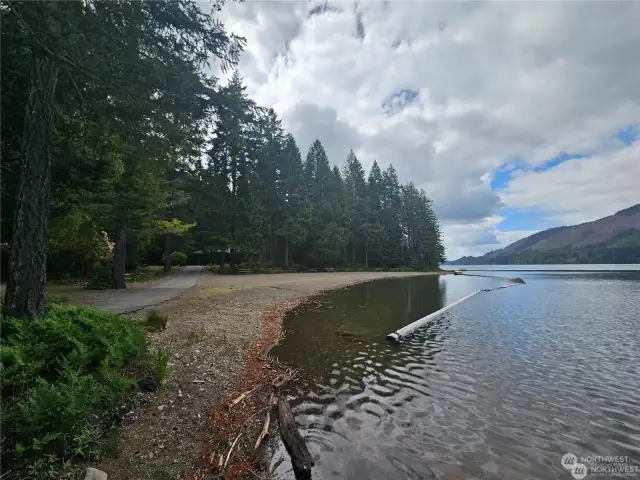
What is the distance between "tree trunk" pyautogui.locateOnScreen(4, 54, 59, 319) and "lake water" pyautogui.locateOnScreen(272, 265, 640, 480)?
5.17 metres

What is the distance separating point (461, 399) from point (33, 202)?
864 centimetres

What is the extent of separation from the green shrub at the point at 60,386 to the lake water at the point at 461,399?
2.27 metres

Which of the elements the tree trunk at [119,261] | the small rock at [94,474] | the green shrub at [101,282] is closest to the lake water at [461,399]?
the small rock at [94,474]

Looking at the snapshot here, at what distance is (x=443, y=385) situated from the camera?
22.4 feet

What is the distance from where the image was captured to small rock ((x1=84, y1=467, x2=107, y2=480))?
121 inches

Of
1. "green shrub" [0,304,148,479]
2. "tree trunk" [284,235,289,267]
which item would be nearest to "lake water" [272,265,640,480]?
"green shrub" [0,304,148,479]

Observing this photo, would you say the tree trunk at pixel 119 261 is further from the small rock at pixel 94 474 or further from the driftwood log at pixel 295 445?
the small rock at pixel 94 474

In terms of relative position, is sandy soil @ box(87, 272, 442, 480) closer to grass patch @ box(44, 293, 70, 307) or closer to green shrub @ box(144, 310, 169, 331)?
green shrub @ box(144, 310, 169, 331)

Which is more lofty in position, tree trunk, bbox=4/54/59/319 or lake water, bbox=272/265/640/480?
tree trunk, bbox=4/54/59/319

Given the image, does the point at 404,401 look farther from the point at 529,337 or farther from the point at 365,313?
the point at 365,313

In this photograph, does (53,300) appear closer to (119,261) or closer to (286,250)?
(119,261)

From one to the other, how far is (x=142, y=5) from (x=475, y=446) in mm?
8284

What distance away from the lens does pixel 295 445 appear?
165 inches

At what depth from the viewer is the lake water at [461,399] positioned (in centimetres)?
427
